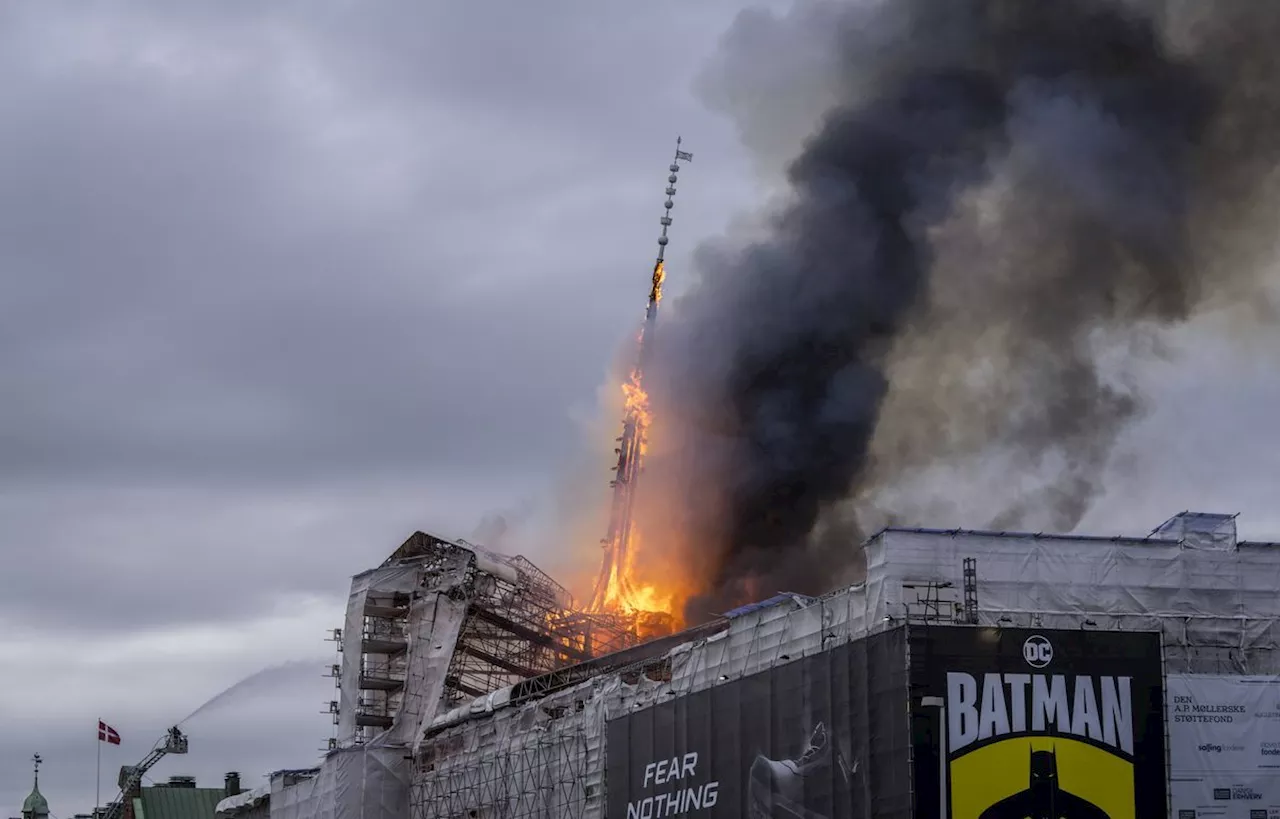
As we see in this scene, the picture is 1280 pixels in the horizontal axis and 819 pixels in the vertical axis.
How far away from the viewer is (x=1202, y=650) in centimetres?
8094

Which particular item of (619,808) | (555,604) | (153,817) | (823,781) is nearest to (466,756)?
(555,604)

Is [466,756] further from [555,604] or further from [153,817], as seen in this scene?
[153,817]

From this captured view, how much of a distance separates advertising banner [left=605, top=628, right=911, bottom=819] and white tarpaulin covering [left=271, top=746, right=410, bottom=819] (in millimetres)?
26176

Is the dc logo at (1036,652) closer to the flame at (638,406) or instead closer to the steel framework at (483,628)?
the steel framework at (483,628)

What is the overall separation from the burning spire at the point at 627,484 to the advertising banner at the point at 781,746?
24.6 meters

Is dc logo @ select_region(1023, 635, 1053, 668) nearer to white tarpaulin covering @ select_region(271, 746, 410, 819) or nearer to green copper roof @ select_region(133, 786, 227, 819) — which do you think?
white tarpaulin covering @ select_region(271, 746, 410, 819)

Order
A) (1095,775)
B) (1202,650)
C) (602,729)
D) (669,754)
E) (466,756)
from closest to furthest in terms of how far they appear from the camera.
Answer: (1095,775) < (1202,650) < (669,754) < (602,729) < (466,756)

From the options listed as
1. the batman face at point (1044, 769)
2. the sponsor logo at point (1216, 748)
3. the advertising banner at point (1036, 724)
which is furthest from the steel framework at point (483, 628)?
the sponsor logo at point (1216, 748)

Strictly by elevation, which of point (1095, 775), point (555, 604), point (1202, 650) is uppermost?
point (555, 604)

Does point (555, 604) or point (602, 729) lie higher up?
point (555, 604)

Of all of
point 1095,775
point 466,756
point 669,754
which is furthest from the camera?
point 466,756

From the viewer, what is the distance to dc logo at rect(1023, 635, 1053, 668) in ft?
252

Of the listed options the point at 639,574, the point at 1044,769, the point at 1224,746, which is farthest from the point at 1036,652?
the point at 639,574

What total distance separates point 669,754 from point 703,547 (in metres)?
28.8
